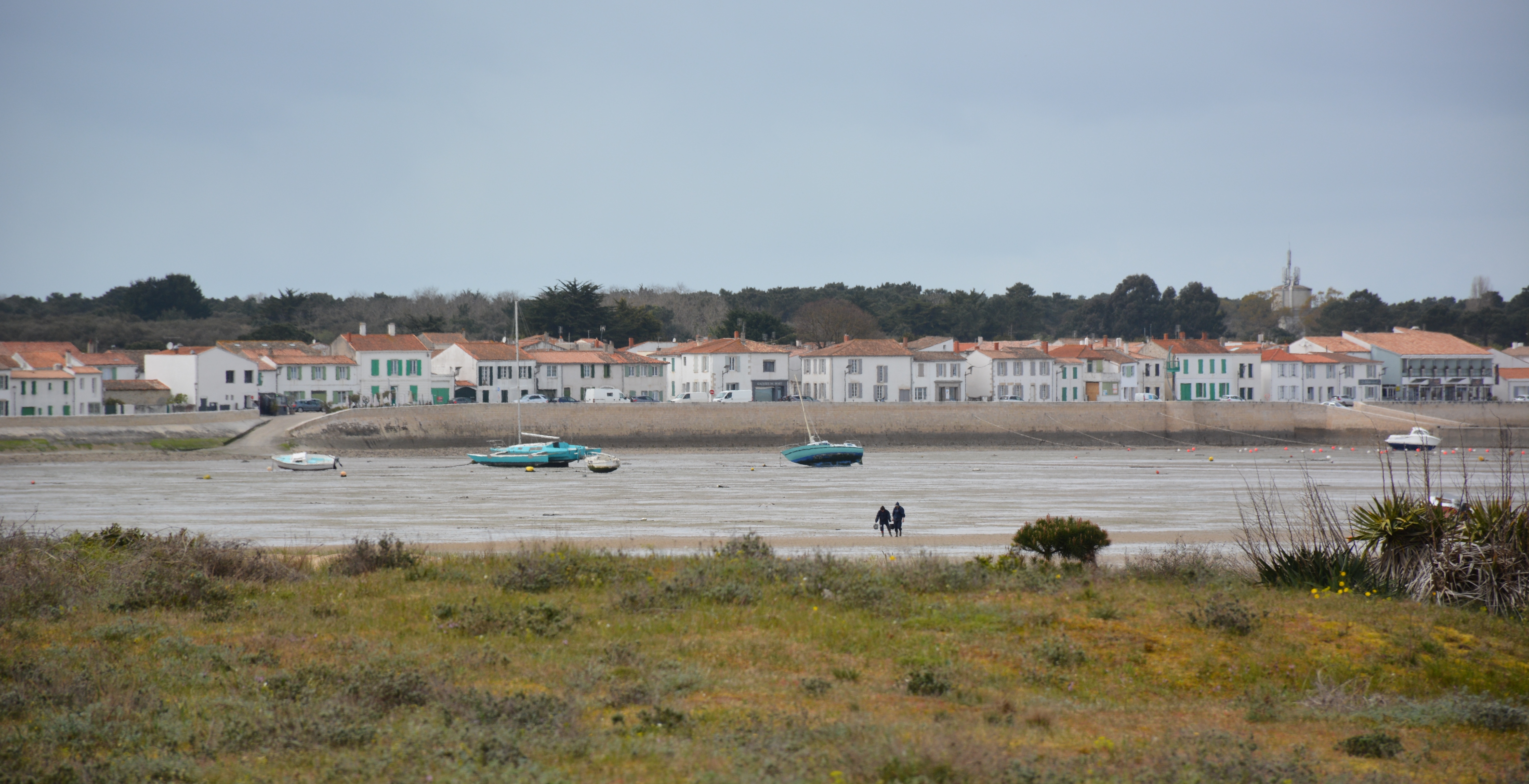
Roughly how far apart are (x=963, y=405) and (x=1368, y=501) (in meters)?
36.8

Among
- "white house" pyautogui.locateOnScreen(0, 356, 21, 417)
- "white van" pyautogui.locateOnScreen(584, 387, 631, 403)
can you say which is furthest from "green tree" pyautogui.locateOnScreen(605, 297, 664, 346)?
"white house" pyautogui.locateOnScreen(0, 356, 21, 417)

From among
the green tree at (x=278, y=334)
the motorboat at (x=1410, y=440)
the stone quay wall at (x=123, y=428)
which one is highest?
the green tree at (x=278, y=334)

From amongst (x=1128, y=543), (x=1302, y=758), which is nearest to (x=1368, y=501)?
(x=1128, y=543)

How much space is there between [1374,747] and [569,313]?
99.4m

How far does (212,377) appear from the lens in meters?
75.3

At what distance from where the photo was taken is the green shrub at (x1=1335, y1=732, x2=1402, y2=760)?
29.8ft

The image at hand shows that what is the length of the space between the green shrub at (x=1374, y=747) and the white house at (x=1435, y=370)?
89.5 metres

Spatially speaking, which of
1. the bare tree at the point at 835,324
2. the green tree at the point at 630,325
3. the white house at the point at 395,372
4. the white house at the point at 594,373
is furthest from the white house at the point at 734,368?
the green tree at the point at 630,325

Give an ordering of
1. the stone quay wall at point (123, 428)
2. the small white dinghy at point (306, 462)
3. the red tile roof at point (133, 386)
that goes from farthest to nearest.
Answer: the red tile roof at point (133, 386), the stone quay wall at point (123, 428), the small white dinghy at point (306, 462)

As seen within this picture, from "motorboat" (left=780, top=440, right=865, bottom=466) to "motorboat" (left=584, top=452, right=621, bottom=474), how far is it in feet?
29.6

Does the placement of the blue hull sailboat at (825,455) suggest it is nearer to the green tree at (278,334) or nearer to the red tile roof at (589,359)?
the red tile roof at (589,359)

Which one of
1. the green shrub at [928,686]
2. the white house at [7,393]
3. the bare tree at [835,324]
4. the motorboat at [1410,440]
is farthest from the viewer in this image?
the bare tree at [835,324]

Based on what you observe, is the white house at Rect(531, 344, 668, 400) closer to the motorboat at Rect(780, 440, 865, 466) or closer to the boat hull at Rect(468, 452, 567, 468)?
the boat hull at Rect(468, 452, 567, 468)

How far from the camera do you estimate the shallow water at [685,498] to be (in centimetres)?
2686
